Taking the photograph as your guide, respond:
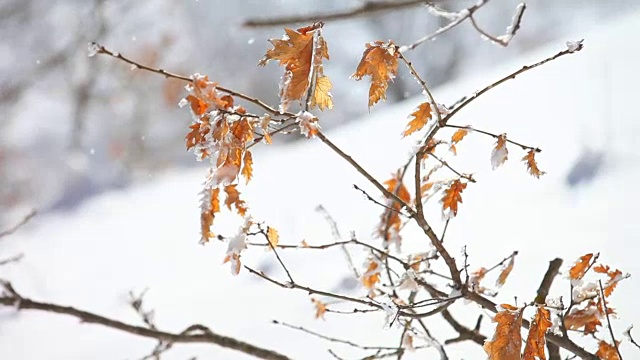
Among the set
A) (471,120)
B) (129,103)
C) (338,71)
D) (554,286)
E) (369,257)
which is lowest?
(369,257)

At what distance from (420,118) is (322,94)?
0.54ft

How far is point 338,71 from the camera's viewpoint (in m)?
10.4

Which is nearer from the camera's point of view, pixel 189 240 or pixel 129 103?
pixel 189 240

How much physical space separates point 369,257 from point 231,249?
0.37 metres

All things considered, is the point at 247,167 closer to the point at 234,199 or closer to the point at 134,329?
the point at 234,199

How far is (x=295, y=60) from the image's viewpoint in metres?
0.83

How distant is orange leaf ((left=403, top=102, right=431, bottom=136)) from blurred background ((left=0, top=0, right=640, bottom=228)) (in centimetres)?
739

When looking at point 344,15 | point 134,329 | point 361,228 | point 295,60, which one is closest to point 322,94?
point 295,60

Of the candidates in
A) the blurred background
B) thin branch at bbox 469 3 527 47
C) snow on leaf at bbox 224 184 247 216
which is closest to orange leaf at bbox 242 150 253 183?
snow on leaf at bbox 224 184 247 216

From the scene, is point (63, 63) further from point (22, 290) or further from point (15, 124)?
point (22, 290)

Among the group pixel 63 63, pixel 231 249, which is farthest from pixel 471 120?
pixel 63 63

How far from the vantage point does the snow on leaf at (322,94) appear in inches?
34.3

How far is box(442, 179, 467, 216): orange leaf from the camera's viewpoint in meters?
1.01

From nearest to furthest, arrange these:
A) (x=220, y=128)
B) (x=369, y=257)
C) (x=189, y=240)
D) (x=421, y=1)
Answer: (x=421, y=1), (x=220, y=128), (x=369, y=257), (x=189, y=240)
